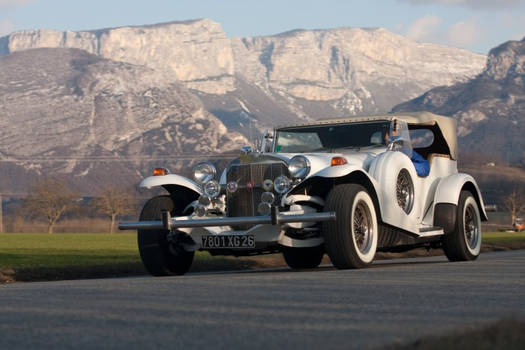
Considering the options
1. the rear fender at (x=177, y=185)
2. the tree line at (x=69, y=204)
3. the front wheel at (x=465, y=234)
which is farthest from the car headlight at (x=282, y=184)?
the tree line at (x=69, y=204)

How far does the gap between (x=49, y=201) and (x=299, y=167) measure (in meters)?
138

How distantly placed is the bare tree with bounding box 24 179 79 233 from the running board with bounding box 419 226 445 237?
425ft

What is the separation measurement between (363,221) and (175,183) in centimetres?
258

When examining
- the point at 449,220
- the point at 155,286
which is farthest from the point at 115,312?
the point at 449,220

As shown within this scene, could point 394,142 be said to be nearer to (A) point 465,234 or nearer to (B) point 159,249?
(A) point 465,234

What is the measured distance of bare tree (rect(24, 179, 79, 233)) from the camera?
144m

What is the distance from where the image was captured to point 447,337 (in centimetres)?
492

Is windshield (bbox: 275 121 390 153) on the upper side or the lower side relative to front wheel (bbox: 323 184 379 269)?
upper

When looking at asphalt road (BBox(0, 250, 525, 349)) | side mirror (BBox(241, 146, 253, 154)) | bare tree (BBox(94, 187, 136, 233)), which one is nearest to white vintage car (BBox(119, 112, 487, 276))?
side mirror (BBox(241, 146, 253, 154))

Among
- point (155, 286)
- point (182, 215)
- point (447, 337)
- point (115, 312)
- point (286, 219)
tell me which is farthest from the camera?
point (182, 215)

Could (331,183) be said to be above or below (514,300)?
above

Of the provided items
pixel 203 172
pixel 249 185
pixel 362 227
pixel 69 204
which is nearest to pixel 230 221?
pixel 249 185

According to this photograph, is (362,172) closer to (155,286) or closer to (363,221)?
(363,221)

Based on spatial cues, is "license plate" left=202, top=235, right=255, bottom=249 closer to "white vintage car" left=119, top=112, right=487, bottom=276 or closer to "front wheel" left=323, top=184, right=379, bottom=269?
"white vintage car" left=119, top=112, right=487, bottom=276
